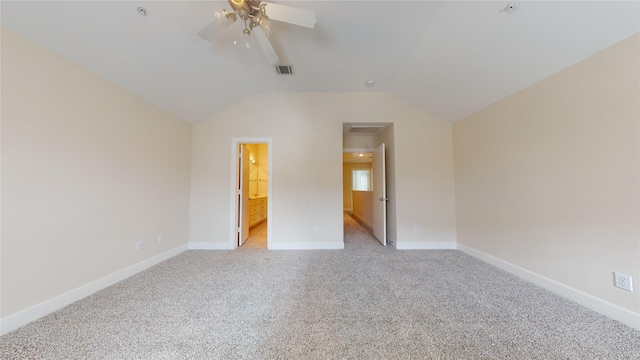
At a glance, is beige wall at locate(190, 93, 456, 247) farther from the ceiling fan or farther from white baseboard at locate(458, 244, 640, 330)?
the ceiling fan

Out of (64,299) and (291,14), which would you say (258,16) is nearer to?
(291,14)

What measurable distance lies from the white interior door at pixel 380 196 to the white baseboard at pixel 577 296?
4.98 ft

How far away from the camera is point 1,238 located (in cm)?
145

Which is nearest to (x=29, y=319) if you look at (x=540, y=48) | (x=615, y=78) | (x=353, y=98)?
(x=353, y=98)

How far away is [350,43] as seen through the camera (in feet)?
7.63

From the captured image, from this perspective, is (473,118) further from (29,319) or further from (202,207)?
(29,319)

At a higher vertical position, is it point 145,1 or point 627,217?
point 145,1

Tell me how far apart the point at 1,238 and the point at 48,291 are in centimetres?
57

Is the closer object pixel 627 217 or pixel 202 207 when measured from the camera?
pixel 627 217

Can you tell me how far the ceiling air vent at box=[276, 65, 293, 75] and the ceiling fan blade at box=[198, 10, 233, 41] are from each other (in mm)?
1110

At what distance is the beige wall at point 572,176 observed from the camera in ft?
5.13

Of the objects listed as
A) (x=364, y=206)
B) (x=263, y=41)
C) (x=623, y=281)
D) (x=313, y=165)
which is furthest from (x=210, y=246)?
(x=623, y=281)

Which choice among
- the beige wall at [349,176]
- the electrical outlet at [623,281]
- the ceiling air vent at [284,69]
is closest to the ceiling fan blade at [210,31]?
the ceiling air vent at [284,69]

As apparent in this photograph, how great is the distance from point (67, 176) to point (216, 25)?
6.28 ft
